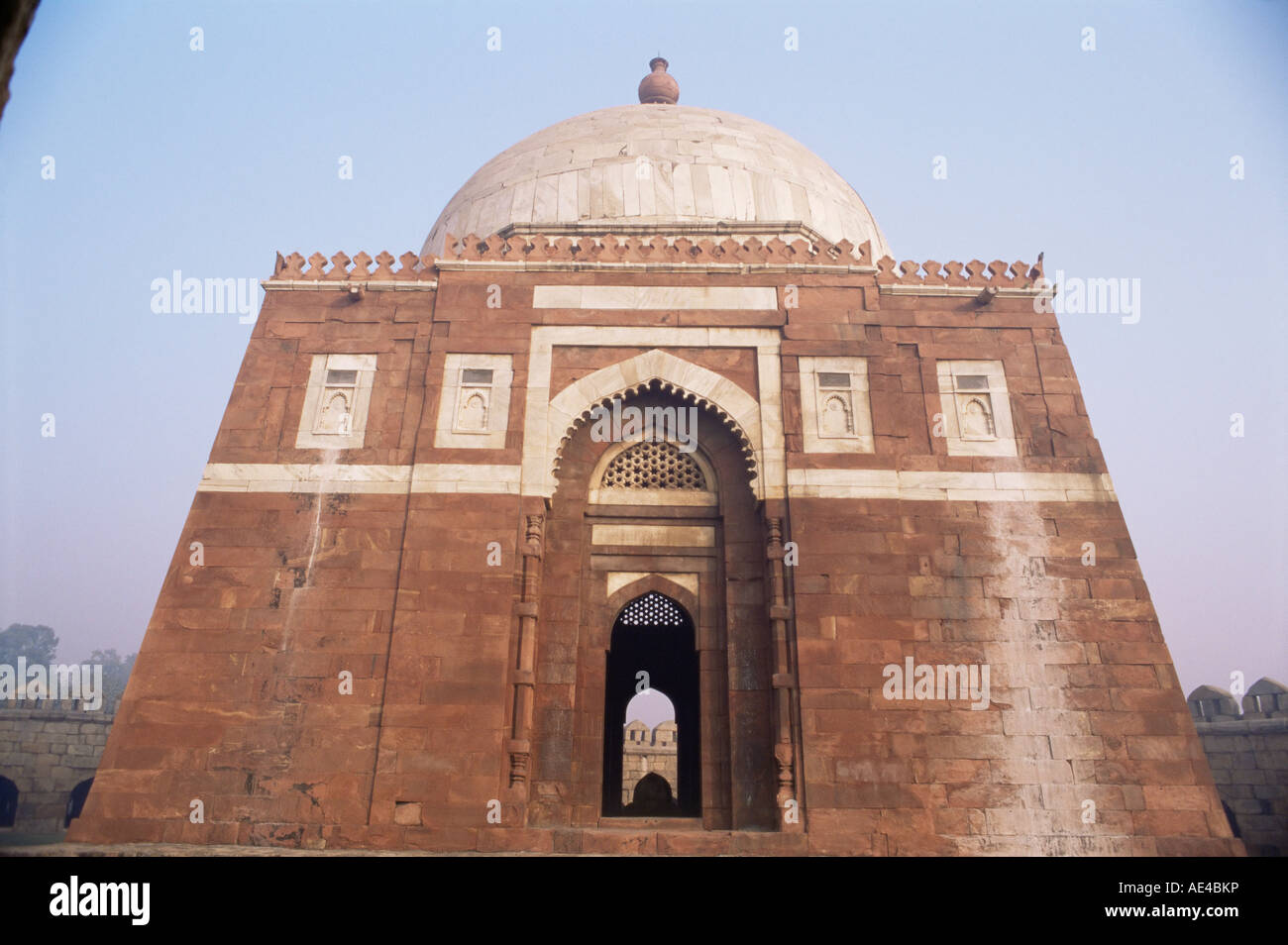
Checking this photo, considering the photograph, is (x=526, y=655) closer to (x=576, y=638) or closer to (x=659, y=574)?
(x=576, y=638)

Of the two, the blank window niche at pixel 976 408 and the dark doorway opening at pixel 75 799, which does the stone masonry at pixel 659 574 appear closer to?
the blank window niche at pixel 976 408

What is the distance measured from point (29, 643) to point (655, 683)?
52.7 metres

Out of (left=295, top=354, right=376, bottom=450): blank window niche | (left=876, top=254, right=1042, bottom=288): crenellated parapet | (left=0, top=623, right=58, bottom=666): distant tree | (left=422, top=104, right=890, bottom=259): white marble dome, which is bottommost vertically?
(left=295, top=354, right=376, bottom=450): blank window niche

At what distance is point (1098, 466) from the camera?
10445 mm

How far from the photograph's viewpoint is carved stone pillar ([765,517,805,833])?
884 centimetres

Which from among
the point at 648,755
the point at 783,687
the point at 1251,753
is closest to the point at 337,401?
the point at 783,687

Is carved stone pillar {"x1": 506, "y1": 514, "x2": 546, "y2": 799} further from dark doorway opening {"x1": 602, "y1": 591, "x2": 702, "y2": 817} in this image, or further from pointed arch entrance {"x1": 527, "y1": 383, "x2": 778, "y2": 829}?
dark doorway opening {"x1": 602, "y1": 591, "x2": 702, "y2": 817}

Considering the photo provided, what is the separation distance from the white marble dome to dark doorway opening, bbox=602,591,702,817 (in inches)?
244

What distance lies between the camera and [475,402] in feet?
35.5

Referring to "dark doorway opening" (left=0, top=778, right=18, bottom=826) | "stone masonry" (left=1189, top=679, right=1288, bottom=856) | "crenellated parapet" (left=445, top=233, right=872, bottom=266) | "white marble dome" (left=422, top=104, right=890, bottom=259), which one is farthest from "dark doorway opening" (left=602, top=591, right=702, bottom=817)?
"dark doorway opening" (left=0, top=778, right=18, bottom=826)

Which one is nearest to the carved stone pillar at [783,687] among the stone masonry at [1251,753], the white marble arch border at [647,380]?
the white marble arch border at [647,380]
